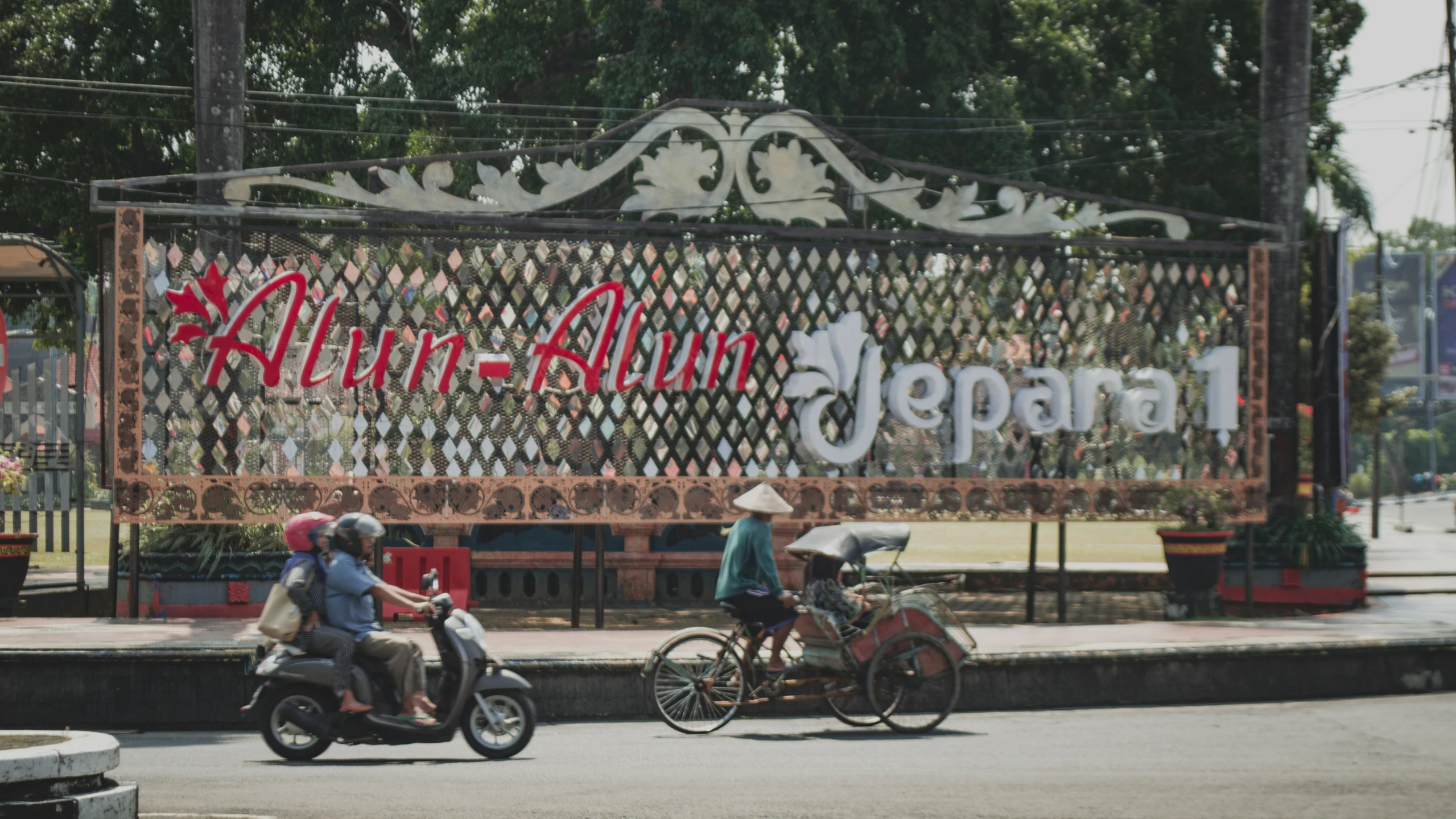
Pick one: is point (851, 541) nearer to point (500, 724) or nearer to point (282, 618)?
point (500, 724)

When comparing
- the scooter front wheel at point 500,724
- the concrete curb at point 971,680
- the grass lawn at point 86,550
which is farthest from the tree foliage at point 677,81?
the scooter front wheel at point 500,724

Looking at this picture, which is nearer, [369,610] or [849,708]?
[369,610]

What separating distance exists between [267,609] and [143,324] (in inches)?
236

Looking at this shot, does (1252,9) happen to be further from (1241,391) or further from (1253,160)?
(1241,391)

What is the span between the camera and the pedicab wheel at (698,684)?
1072 centimetres

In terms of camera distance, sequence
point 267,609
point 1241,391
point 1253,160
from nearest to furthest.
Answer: point 267,609, point 1241,391, point 1253,160

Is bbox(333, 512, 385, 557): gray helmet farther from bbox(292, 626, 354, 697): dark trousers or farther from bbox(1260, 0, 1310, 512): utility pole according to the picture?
bbox(1260, 0, 1310, 512): utility pole

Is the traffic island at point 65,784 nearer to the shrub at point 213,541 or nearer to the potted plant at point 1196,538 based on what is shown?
the shrub at point 213,541

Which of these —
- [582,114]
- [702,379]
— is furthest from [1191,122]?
[702,379]

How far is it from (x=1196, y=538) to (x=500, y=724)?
9029 mm

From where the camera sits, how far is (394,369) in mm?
14977

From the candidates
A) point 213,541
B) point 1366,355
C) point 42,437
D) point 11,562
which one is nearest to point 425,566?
point 213,541

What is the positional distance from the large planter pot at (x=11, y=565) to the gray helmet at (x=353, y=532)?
807cm

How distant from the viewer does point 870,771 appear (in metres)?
8.95
